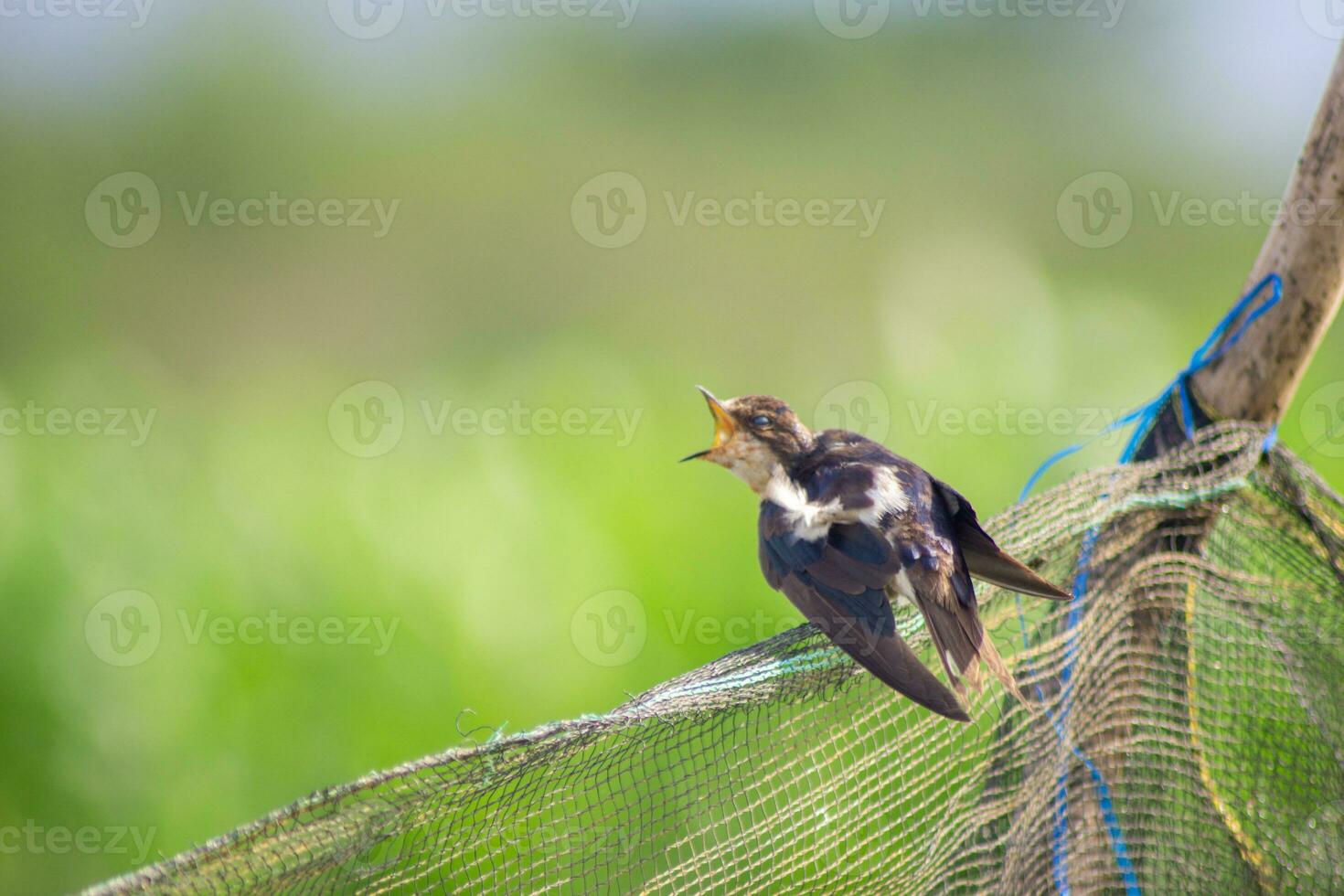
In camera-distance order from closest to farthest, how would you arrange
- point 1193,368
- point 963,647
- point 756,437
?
point 963,647 < point 1193,368 < point 756,437

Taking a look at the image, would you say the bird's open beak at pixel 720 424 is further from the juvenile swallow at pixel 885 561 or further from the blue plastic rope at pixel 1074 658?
the blue plastic rope at pixel 1074 658

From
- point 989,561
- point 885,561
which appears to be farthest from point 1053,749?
point 885,561

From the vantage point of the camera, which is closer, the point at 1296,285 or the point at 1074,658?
the point at 1074,658

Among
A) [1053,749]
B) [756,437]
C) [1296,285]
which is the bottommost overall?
[1053,749]

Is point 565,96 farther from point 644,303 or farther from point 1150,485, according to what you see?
point 1150,485

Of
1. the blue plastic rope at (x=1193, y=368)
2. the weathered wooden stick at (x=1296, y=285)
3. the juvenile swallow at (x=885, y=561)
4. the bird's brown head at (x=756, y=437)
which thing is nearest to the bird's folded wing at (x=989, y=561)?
the juvenile swallow at (x=885, y=561)

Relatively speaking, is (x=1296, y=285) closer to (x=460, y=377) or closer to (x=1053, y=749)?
(x=1053, y=749)
